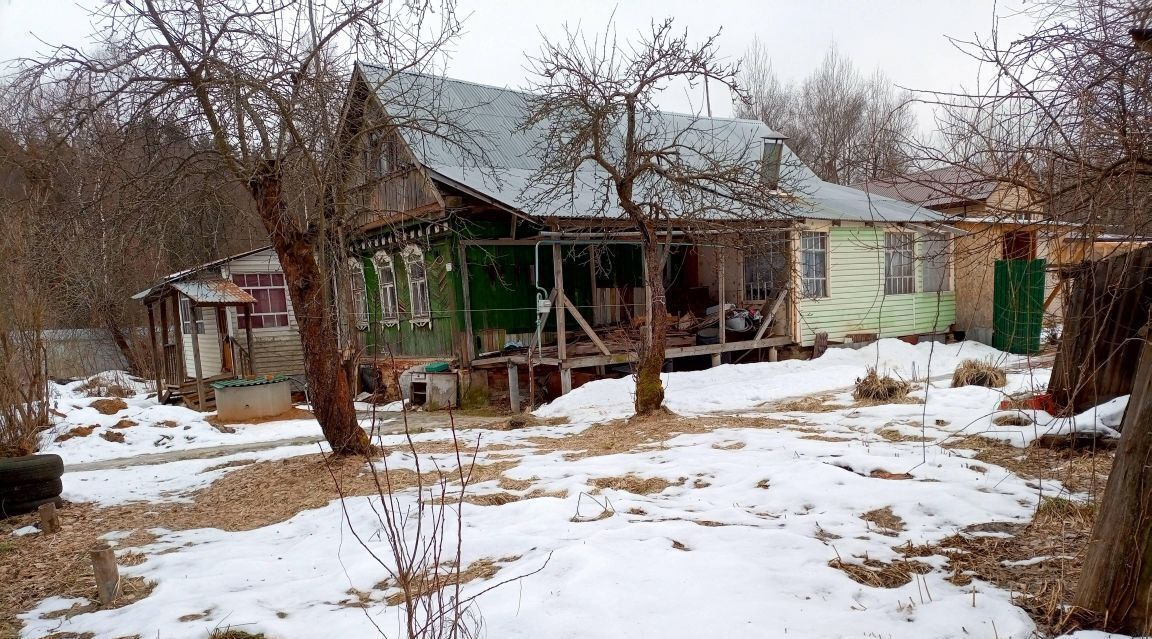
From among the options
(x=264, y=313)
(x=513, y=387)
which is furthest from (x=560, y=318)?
(x=264, y=313)

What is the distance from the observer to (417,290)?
48.1ft

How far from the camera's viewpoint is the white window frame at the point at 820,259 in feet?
48.8

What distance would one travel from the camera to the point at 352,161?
6840 mm

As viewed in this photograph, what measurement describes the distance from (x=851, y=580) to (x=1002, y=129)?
2402 mm

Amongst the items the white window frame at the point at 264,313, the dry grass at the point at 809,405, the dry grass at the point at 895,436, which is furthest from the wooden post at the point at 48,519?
the white window frame at the point at 264,313

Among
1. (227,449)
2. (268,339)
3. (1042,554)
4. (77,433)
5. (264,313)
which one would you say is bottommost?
(227,449)

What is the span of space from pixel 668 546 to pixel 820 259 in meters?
12.4

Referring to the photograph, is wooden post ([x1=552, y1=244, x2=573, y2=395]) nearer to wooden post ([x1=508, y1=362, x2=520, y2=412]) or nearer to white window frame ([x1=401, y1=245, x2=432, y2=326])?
wooden post ([x1=508, y1=362, x2=520, y2=412])

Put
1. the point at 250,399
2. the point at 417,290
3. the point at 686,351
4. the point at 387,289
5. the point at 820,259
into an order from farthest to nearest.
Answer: the point at 387,289, the point at 820,259, the point at 417,290, the point at 250,399, the point at 686,351

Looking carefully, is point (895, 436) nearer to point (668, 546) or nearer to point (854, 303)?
point (668, 546)

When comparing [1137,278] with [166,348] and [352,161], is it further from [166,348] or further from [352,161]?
[166,348]

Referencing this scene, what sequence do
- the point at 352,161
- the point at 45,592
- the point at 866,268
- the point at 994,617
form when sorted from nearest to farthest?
the point at 994,617
the point at 45,592
the point at 352,161
the point at 866,268

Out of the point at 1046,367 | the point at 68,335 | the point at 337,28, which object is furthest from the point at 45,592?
the point at 68,335

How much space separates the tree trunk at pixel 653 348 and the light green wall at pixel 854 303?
22.0 feet
